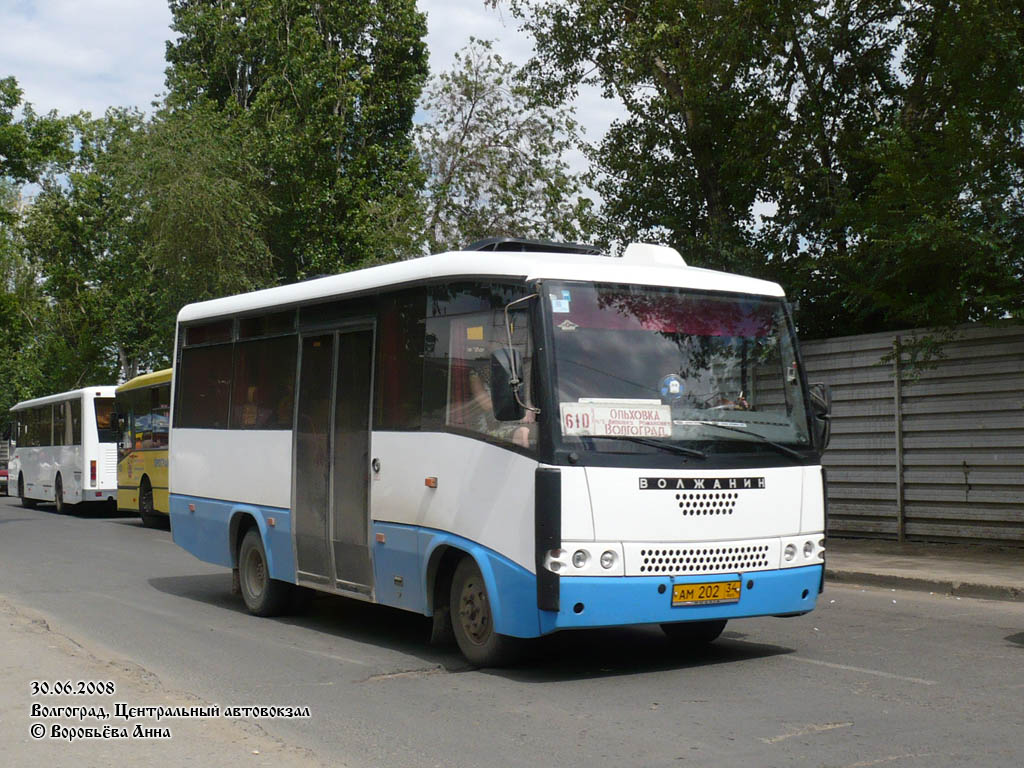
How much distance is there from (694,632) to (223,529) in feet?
16.8

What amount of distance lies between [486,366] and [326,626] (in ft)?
12.4

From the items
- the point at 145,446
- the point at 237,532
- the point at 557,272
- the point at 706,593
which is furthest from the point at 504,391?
the point at 145,446

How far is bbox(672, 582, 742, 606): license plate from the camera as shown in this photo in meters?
8.23

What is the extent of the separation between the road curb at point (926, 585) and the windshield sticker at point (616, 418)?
5.75 metres

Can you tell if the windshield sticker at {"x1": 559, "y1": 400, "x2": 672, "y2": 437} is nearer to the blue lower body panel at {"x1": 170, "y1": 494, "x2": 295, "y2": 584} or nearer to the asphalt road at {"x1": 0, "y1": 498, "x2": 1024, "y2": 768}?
the asphalt road at {"x1": 0, "y1": 498, "x2": 1024, "y2": 768}

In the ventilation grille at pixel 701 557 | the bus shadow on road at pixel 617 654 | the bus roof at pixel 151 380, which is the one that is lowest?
the bus shadow on road at pixel 617 654

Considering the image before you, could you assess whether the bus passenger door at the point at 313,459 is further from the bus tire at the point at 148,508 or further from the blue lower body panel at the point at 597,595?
the bus tire at the point at 148,508

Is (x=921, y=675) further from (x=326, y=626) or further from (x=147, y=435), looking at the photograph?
(x=147, y=435)

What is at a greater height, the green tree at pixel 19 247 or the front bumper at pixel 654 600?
the green tree at pixel 19 247

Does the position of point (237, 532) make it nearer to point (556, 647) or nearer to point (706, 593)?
point (556, 647)

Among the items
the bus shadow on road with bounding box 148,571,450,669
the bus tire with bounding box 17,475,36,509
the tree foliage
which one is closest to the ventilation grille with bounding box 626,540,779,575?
the bus shadow on road with bounding box 148,571,450,669

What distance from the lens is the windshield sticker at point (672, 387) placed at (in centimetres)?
841

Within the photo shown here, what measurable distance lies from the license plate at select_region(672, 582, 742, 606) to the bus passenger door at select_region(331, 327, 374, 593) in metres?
2.80

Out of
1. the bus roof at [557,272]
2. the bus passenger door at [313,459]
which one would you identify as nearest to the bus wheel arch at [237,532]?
the bus passenger door at [313,459]
